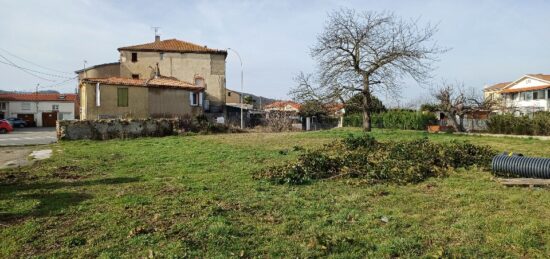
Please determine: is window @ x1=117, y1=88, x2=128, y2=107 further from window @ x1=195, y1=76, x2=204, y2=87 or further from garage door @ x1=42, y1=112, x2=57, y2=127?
garage door @ x1=42, y1=112, x2=57, y2=127

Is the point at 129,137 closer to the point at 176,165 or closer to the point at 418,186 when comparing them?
the point at 176,165

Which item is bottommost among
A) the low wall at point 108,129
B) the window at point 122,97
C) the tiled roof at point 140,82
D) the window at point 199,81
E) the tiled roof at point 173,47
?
the low wall at point 108,129

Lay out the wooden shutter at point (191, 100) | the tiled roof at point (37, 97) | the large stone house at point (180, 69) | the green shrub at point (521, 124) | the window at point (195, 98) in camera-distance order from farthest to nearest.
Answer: the tiled roof at point (37, 97) < the large stone house at point (180, 69) < the window at point (195, 98) < the wooden shutter at point (191, 100) < the green shrub at point (521, 124)

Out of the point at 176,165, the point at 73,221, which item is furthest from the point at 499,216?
the point at 176,165

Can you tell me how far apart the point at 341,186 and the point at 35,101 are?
220ft

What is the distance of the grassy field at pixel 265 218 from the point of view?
4.50m

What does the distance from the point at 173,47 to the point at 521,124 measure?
118ft

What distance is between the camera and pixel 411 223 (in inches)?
210

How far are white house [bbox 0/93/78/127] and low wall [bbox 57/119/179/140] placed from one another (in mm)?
43655

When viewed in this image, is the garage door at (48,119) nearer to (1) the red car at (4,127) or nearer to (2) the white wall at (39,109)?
(2) the white wall at (39,109)

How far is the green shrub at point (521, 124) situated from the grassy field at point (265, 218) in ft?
51.7

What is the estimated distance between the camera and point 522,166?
26.3ft

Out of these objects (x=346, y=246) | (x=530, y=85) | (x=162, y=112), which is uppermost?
(x=530, y=85)

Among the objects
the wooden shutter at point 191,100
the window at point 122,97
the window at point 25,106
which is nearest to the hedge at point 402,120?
the wooden shutter at point 191,100
